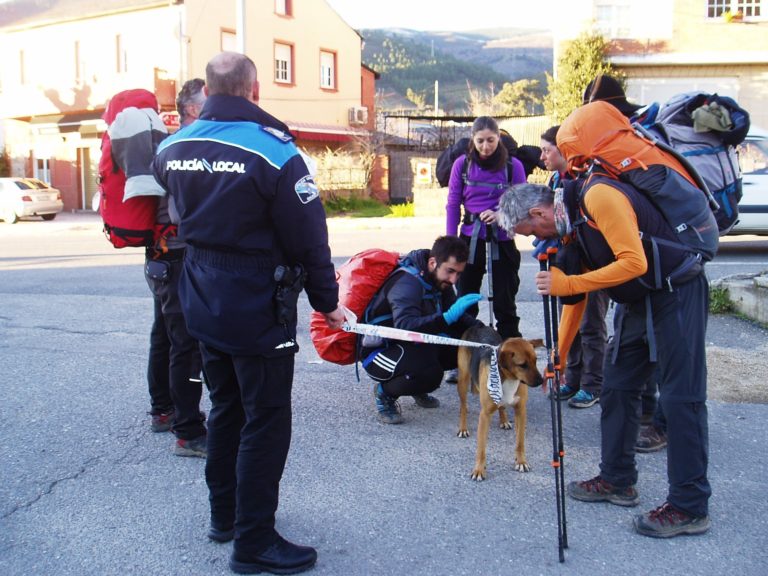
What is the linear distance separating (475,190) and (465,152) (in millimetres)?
342

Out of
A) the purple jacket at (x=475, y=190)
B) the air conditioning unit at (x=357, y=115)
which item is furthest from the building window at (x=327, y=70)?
the purple jacket at (x=475, y=190)

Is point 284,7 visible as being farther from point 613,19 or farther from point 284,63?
point 613,19

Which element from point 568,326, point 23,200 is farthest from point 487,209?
point 23,200

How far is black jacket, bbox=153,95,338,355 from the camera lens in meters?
2.94

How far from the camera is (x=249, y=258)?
3.05 meters

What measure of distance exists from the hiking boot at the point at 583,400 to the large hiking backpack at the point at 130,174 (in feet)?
9.53

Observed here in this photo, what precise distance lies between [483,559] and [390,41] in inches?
4968

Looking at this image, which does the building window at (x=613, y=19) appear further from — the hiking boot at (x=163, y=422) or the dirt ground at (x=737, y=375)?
the hiking boot at (x=163, y=422)

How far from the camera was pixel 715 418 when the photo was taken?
192 inches

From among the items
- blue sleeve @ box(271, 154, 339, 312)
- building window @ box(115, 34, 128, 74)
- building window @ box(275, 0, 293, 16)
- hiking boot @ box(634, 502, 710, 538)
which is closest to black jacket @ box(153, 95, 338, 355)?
blue sleeve @ box(271, 154, 339, 312)

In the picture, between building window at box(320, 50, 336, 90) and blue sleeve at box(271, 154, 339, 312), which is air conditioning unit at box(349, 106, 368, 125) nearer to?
building window at box(320, 50, 336, 90)

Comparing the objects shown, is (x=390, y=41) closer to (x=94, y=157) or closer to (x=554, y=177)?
(x=94, y=157)

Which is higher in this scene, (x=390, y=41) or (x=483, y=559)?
(x=390, y=41)

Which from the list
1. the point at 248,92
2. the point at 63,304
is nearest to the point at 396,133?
the point at 63,304
